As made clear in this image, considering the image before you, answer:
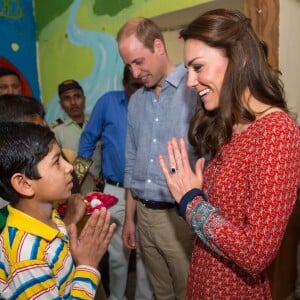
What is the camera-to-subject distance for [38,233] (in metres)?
1.03

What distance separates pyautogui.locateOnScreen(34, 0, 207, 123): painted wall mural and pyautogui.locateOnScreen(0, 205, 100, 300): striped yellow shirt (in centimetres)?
216

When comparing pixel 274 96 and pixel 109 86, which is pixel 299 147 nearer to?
pixel 274 96

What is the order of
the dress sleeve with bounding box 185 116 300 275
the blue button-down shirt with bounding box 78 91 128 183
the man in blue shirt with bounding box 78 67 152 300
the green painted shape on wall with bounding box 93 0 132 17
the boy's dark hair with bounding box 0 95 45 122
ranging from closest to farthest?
the dress sleeve with bounding box 185 116 300 275, the boy's dark hair with bounding box 0 95 45 122, the man in blue shirt with bounding box 78 67 152 300, the blue button-down shirt with bounding box 78 91 128 183, the green painted shape on wall with bounding box 93 0 132 17

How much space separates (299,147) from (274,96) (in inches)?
7.0

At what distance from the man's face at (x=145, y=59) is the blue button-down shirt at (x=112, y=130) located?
2.92ft

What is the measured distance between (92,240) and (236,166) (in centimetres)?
52

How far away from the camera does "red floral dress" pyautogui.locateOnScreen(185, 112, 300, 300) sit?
879 mm

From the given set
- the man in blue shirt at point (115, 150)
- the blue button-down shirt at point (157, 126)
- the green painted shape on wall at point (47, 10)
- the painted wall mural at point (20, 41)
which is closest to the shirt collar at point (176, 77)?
the blue button-down shirt at point (157, 126)

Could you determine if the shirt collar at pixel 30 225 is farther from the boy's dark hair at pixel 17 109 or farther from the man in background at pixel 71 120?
the man in background at pixel 71 120

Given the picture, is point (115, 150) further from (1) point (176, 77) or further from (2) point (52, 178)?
(2) point (52, 178)

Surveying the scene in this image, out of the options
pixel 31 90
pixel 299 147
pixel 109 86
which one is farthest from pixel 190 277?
pixel 31 90

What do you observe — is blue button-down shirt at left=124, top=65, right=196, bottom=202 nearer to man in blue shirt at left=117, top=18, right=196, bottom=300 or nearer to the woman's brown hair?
man in blue shirt at left=117, top=18, right=196, bottom=300

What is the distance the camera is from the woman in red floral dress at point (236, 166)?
34.9 inches

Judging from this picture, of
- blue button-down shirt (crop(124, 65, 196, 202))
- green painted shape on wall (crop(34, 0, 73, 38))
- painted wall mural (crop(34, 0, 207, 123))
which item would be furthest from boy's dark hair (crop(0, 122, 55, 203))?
green painted shape on wall (crop(34, 0, 73, 38))
